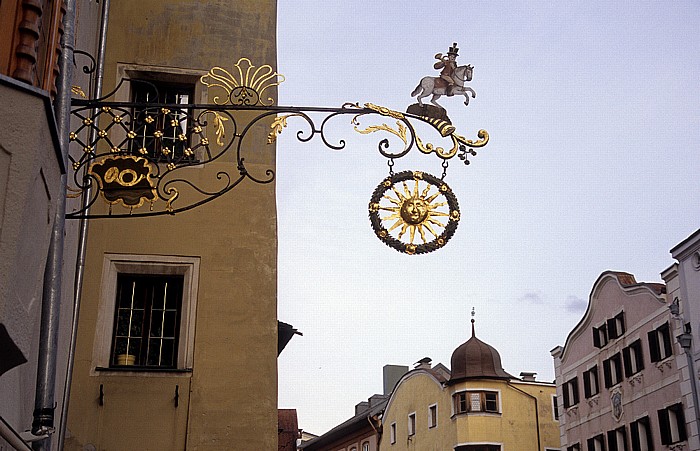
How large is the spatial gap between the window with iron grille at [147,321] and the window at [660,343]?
22530 millimetres

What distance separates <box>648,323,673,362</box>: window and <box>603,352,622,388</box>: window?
8.29ft

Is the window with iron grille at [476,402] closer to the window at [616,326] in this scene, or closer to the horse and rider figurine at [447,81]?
the window at [616,326]

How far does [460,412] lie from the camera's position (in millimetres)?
49219

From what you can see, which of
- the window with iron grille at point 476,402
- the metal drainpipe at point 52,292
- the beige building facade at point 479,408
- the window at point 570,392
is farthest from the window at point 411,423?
the metal drainpipe at point 52,292

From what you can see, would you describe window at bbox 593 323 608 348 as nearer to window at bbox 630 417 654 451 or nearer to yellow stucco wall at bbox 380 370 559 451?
window at bbox 630 417 654 451

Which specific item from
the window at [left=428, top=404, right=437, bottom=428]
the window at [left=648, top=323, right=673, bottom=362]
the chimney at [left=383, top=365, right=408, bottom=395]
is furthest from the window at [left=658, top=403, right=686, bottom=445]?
the chimney at [left=383, top=365, right=408, bottom=395]

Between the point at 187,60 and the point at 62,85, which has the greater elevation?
the point at 187,60

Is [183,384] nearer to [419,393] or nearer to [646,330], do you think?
[646,330]

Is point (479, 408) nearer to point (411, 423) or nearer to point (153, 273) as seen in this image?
point (411, 423)

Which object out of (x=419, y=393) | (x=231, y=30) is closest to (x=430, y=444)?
(x=419, y=393)

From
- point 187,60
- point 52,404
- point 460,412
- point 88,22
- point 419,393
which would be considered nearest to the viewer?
point 52,404

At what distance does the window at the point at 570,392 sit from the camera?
1609 inches

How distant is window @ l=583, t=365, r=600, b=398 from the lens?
38938 mm

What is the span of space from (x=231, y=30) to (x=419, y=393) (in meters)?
39.7
